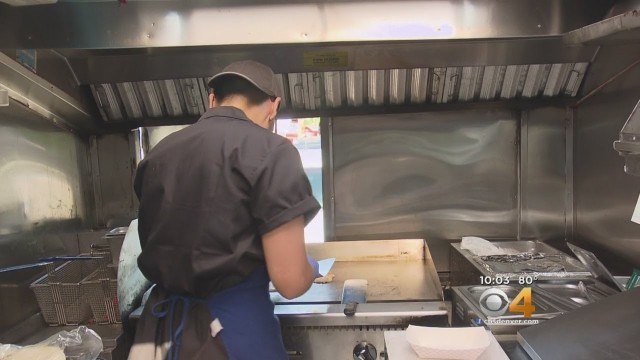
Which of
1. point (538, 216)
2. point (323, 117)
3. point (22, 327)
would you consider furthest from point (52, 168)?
point (538, 216)

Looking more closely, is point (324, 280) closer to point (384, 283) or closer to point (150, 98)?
point (384, 283)

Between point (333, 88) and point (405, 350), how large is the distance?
1.27 meters

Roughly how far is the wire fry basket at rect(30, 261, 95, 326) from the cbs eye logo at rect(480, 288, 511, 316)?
4.41ft

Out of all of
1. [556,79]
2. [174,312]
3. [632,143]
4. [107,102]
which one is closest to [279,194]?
[174,312]

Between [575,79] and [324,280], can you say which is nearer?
[324,280]

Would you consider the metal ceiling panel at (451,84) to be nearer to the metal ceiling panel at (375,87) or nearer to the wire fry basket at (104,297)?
the metal ceiling panel at (375,87)

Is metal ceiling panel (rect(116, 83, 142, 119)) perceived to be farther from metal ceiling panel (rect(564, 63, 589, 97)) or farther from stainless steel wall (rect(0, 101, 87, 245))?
metal ceiling panel (rect(564, 63, 589, 97))

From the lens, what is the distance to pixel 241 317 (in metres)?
1.05

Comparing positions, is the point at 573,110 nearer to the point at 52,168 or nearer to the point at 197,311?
the point at 197,311

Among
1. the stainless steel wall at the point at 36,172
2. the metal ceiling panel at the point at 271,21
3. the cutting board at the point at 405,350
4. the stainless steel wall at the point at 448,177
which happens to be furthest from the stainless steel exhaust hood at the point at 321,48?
the cutting board at the point at 405,350

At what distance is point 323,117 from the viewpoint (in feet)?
6.95

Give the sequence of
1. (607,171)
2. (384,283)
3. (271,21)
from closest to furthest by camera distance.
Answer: (271,21) → (384,283) → (607,171)

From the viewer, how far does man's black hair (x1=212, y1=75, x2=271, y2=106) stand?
110 cm

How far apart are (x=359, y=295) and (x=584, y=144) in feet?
4.27
